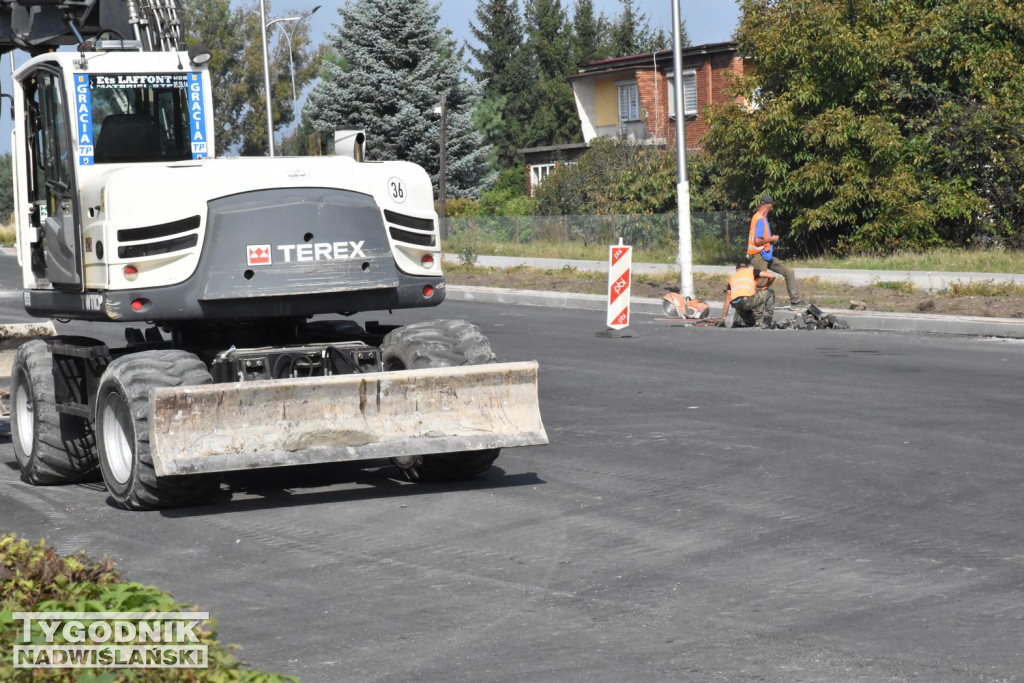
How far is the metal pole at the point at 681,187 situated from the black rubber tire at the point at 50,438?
50.8 feet

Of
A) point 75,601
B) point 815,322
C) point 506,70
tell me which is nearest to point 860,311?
point 815,322

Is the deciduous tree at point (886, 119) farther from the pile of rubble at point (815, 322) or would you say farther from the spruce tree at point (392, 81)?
the spruce tree at point (392, 81)

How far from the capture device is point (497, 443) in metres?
8.83

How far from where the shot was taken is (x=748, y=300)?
2023 centimetres

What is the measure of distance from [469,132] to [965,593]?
51.1 meters

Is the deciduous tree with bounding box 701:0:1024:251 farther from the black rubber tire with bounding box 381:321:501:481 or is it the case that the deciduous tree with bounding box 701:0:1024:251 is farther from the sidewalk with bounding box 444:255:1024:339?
the black rubber tire with bounding box 381:321:501:481

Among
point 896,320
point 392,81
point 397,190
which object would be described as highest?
point 392,81

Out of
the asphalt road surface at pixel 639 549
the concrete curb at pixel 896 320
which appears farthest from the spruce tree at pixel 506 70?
the asphalt road surface at pixel 639 549

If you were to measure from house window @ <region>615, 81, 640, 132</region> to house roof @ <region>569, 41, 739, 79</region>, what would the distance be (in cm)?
81

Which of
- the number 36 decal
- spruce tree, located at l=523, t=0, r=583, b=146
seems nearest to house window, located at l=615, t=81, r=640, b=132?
spruce tree, located at l=523, t=0, r=583, b=146

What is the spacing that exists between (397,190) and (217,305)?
1.40m

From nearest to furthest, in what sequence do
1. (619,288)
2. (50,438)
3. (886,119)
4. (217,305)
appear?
(217,305) < (50,438) < (619,288) < (886,119)

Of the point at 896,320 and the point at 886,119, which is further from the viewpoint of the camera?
the point at 886,119

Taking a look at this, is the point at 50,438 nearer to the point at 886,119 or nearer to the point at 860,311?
the point at 860,311
